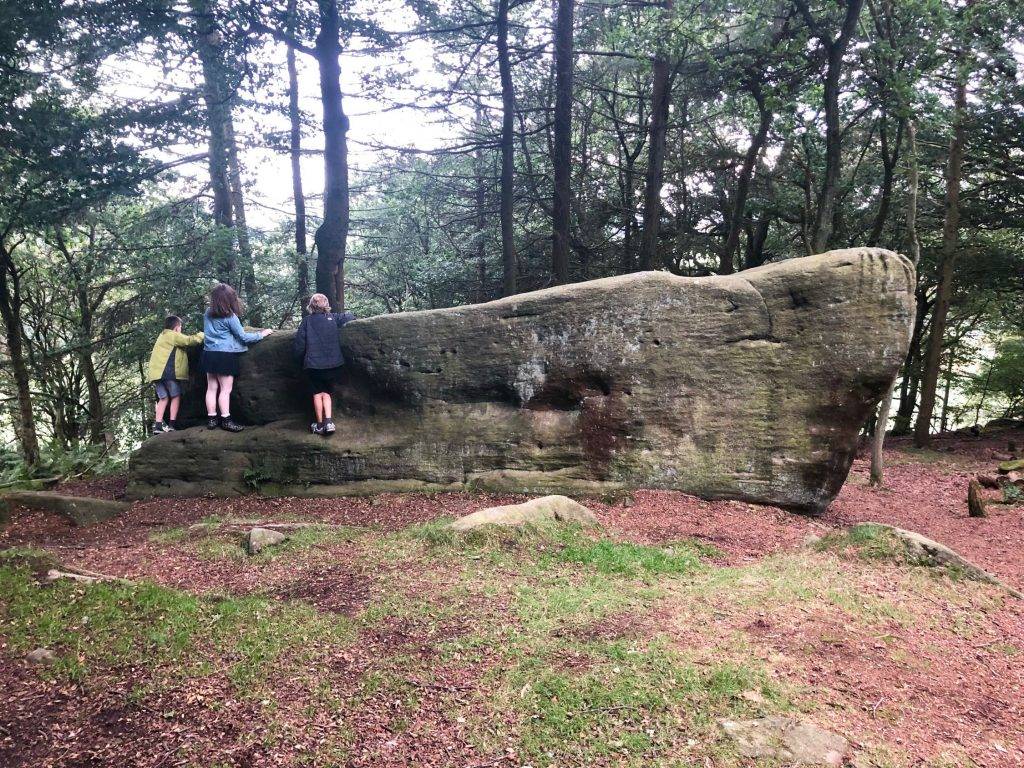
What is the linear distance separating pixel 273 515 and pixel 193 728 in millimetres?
4913

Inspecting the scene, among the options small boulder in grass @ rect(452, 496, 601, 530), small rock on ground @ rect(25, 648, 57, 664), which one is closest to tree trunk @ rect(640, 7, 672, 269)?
small boulder in grass @ rect(452, 496, 601, 530)

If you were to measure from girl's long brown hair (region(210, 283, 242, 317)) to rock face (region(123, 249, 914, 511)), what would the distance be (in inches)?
71.4

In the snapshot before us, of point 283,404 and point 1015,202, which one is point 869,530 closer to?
point 283,404

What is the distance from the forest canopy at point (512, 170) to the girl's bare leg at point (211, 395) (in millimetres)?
3172

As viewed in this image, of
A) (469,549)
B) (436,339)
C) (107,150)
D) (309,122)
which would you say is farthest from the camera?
(309,122)

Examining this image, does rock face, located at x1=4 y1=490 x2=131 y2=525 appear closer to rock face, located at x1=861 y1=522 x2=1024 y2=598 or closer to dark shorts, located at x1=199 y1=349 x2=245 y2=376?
dark shorts, located at x1=199 y1=349 x2=245 y2=376

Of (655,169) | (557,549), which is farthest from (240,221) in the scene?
(557,549)

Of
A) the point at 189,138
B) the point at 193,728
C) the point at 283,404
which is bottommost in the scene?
the point at 193,728

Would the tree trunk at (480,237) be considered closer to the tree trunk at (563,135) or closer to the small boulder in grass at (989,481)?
the tree trunk at (563,135)

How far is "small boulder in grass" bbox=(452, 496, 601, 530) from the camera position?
6.39m

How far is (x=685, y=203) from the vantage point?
1844 cm

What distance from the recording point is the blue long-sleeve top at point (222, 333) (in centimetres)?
959

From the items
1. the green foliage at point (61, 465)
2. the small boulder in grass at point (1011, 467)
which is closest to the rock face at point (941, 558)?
the small boulder in grass at point (1011, 467)

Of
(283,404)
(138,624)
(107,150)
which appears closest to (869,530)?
(138,624)
